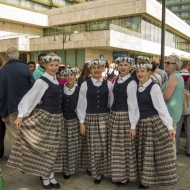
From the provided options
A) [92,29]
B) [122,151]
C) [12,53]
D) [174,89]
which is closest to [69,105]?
[122,151]

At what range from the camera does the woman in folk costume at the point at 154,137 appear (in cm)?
368

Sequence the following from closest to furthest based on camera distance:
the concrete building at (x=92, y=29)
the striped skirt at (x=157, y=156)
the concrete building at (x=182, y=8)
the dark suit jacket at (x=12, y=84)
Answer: the striped skirt at (x=157, y=156) → the dark suit jacket at (x=12, y=84) → the concrete building at (x=92, y=29) → the concrete building at (x=182, y=8)

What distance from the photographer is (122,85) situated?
3.86 metres

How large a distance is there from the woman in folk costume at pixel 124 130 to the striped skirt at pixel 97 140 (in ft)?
0.52

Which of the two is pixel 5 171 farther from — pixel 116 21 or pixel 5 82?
pixel 116 21

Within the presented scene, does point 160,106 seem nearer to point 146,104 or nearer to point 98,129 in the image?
point 146,104

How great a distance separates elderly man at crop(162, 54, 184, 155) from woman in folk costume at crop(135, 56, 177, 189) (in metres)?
0.74

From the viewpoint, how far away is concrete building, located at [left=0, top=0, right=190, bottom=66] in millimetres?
28175

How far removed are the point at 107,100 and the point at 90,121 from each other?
16.4 inches

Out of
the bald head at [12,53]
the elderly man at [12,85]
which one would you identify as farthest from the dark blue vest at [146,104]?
the bald head at [12,53]

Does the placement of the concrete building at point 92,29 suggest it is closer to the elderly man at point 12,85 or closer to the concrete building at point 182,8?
the elderly man at point 12,85

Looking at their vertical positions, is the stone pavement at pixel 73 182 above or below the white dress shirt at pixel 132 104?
below

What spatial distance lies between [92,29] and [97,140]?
31.6m

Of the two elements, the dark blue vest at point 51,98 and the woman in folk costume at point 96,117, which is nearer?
the dark blue vest at point 51,98
